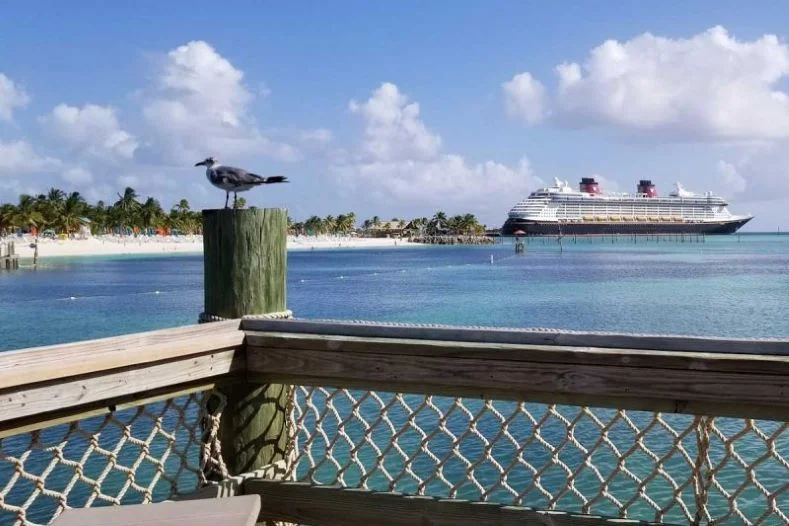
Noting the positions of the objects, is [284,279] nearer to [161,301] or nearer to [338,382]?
[338,382]

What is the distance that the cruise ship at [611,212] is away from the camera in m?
132

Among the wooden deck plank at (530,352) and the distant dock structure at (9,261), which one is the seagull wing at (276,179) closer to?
the wooden deck plank at (530,352)

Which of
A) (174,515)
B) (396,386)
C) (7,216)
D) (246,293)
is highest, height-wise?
(7,216)

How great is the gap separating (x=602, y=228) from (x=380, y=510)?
138m

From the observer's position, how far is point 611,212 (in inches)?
5340

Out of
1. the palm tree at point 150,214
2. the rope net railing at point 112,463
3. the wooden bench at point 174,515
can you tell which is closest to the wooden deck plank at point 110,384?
the rope net railing at point 112,463

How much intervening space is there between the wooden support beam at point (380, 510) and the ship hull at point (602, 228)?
130704mm

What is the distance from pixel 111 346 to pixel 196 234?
14493 centimetres

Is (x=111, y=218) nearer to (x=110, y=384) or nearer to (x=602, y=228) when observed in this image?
(x=602, y=228)

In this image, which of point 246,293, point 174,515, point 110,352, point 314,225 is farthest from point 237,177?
point 314,225

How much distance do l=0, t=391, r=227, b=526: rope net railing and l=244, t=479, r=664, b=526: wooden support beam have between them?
0.23m

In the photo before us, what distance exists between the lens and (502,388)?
2.47 meters

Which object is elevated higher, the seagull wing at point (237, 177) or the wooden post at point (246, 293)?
the seagull wing at point (237, 177)

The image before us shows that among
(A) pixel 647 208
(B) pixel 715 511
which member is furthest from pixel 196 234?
(B) pixel 715 511
